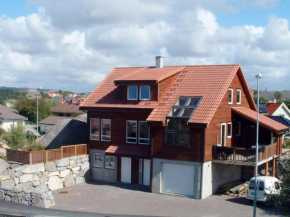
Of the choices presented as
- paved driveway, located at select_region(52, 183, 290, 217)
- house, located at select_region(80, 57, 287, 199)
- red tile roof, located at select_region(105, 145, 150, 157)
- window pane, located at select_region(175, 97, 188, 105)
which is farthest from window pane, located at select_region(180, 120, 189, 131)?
paved driveway, located at select_region(52, 183, 290, 217)

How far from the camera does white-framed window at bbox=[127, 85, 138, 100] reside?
28.9 metres

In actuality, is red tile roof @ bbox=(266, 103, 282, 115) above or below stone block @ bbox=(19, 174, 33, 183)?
above

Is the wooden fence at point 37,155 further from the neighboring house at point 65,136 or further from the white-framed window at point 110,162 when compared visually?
the neighboring house at point 65,136

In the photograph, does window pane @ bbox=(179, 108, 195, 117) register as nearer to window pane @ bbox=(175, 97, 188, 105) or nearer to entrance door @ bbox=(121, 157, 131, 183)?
window pane @ bbox=(175, 97, 188, 105)

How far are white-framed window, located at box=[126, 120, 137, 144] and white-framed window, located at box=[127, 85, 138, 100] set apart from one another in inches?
70.9

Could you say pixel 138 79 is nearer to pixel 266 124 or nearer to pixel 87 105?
pixel 87 105

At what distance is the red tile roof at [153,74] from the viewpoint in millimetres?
28016

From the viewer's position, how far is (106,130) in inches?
1192

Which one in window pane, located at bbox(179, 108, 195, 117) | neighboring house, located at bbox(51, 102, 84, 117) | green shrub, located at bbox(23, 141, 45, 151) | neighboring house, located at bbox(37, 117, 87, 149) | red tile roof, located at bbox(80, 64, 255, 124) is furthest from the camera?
neighboring house, located at bbox(51, 102, 84, 117)

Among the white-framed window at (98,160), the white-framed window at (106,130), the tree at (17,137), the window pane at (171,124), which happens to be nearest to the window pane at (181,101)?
the window pane at (171,124)

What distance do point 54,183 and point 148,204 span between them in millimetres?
7587

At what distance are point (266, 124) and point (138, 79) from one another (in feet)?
31.2

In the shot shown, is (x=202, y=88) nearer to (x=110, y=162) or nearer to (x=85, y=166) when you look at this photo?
(x=110, y=162)

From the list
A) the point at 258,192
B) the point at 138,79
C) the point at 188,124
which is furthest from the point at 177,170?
the point at 138,79
